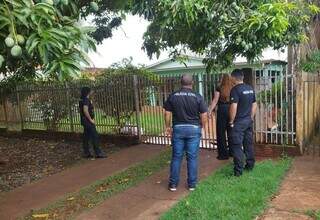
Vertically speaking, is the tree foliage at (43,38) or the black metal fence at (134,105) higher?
the tree foliage at (43,38)

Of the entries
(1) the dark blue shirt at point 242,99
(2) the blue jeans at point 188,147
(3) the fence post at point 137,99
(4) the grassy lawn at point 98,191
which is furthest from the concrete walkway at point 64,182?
(1) the dark blue shirt at point 242,99

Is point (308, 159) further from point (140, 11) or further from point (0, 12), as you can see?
point (0, 12)

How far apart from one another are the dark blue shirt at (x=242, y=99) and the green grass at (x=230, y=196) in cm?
100

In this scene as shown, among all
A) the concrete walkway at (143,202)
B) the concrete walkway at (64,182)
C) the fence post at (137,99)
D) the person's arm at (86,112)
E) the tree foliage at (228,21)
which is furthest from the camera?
the fence post at (137,99)

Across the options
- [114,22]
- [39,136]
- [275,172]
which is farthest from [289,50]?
[39,136]

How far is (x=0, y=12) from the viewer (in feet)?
10.9

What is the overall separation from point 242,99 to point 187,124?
1.16 meters

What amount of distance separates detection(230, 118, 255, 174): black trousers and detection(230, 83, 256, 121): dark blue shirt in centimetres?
10

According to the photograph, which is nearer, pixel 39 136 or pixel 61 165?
pixel 61 165

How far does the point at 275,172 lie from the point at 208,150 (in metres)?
2.47

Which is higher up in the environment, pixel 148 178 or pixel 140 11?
pixel 140 11

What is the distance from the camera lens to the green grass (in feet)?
19.1

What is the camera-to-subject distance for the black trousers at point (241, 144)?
24.1 ft

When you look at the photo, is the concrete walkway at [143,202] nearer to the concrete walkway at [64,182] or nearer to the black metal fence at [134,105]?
the concrete walkway at [64,182]
